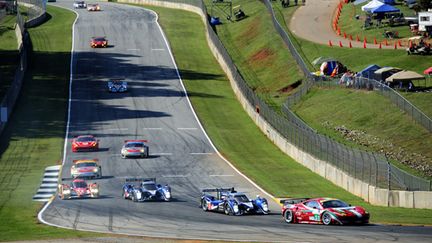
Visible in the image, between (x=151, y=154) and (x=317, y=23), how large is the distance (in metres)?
51.6

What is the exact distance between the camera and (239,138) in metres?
82.8

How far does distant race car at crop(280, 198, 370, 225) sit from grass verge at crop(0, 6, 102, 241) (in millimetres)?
9285

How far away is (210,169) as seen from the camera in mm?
69562

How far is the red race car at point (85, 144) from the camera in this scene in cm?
7700

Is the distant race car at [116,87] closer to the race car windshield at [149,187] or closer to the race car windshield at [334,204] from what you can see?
the race car windshield at [149,187]

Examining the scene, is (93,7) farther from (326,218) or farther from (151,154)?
(326,218)

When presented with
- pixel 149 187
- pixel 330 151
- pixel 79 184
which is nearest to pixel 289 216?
pixel 149 187

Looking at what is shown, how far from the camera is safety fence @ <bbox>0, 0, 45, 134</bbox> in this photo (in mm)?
87781

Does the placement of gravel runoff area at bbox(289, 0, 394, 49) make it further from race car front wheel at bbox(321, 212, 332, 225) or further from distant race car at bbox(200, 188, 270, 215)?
race car front wheel at bbox(321, 212, 332, 225)

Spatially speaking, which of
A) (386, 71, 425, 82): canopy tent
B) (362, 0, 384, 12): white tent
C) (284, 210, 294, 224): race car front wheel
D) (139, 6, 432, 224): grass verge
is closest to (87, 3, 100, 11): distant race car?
(139, 6, 432, 224): grass verge

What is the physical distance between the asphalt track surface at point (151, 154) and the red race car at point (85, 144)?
0.76 metres

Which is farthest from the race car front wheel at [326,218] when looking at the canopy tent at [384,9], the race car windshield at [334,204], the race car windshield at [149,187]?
the canopy tent at [384,9]

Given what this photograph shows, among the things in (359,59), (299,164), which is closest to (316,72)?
(359,59)

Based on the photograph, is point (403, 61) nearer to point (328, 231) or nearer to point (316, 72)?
point (316, 72)
